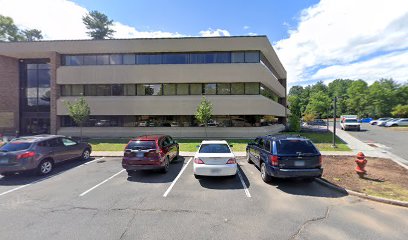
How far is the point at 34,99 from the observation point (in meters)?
23.0

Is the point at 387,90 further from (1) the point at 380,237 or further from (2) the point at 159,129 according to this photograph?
(1) the point at 380,237

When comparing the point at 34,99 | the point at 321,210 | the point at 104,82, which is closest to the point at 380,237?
the point at 321,210

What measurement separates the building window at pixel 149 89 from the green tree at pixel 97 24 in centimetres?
4060

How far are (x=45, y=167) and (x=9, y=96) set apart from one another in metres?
21.2

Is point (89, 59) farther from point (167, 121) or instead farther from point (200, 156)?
point (200, 156)

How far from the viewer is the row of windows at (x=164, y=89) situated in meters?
20.4

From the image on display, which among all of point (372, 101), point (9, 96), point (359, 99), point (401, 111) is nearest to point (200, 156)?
point (9, 96)

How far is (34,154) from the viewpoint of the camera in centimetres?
811

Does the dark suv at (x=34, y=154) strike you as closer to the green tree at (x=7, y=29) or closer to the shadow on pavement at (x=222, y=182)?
the shadow on pavement at (x=222, y=182)

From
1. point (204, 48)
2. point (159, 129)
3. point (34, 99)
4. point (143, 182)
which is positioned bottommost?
point (143, 182)

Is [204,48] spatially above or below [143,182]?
above

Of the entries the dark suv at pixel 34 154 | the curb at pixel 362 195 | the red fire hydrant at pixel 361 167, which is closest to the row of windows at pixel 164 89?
the dark suv at pixel 34 154

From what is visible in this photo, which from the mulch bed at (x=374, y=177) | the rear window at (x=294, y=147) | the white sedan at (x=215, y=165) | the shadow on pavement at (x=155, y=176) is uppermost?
the rear window at (x=294, y=147)

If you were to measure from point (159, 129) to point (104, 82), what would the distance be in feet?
26.4
